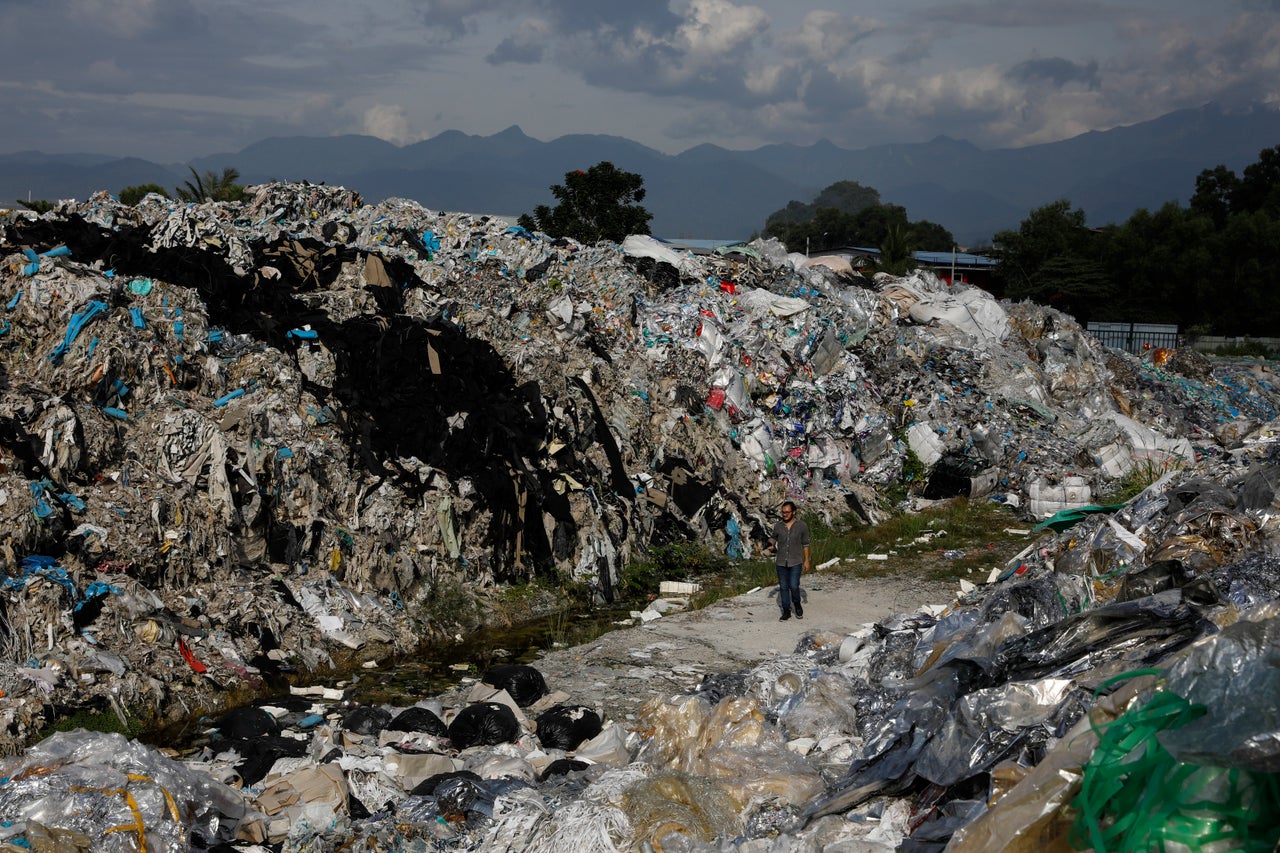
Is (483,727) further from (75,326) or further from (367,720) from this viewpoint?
(75,326)

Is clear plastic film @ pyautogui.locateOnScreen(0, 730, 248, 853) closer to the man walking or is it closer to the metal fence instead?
the man walking

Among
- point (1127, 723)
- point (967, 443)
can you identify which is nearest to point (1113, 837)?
point (1127, 723)

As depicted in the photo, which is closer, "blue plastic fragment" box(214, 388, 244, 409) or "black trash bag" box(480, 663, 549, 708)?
"black trash bag" box(480, 663, 549, 708)

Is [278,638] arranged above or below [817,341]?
below

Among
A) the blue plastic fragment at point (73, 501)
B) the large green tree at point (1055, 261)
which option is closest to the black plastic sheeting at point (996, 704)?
the blue plastic fragment at point (73, 501)

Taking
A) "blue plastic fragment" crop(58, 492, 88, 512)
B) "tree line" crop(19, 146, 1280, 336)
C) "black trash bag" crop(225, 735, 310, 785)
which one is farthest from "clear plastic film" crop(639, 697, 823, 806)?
"tree line" crop(19, 146, 1280, 336)

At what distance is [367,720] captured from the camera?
22.4ft

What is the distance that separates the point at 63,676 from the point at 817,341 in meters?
11.5

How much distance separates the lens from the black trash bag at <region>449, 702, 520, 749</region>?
6.53m

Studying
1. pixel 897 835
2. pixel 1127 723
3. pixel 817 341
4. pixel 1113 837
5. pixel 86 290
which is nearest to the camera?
→ pixel 1113 837

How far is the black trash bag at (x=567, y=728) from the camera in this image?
650 centimetres

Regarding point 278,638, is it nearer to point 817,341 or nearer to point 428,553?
point 428,553

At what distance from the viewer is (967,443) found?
15.0 meters

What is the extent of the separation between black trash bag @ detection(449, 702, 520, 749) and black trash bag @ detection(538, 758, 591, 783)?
64 cm
